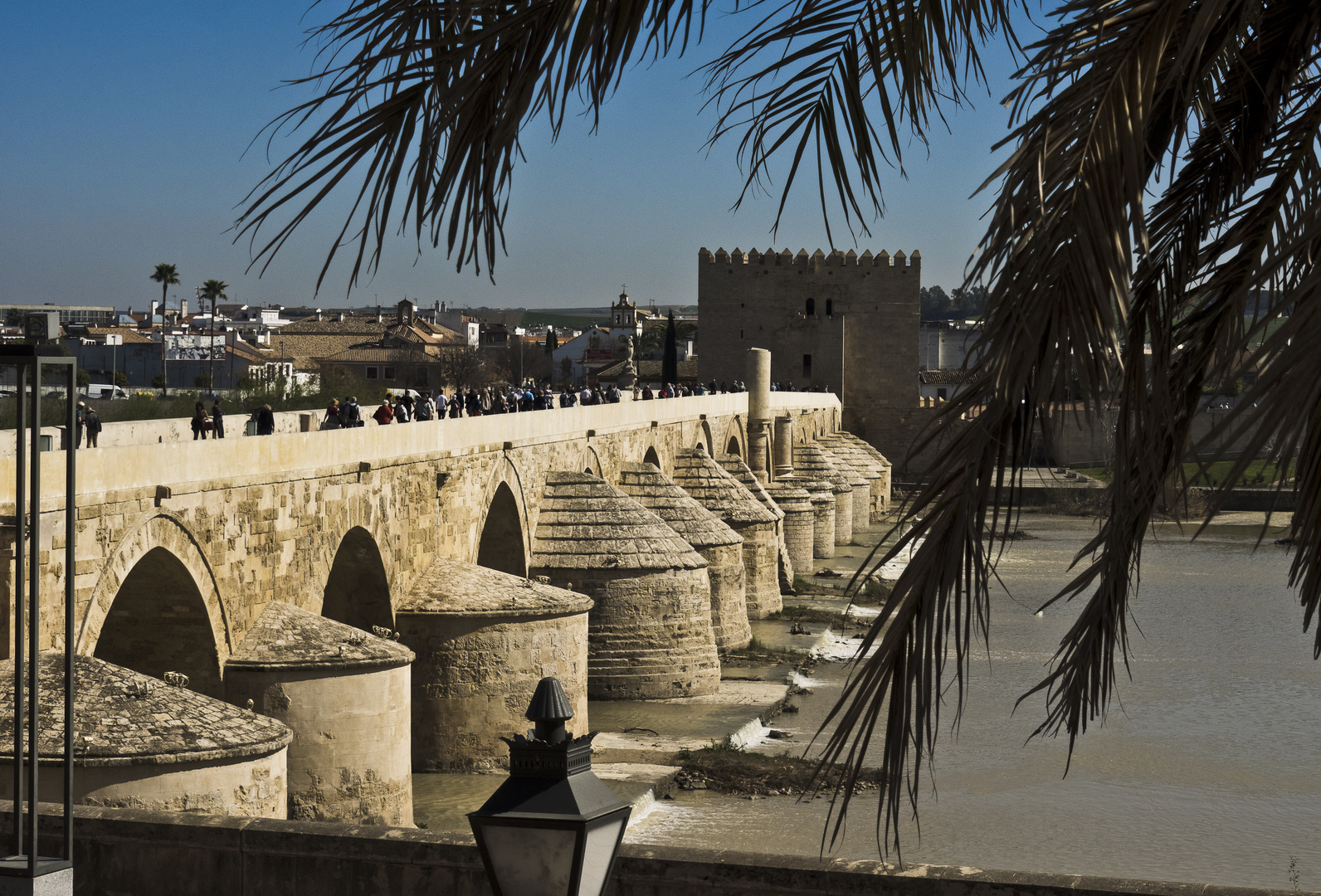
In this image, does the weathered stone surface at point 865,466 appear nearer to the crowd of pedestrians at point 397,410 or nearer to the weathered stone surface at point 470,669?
the crowd of pedestrians at point 397,410

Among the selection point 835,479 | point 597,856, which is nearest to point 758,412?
point 835,479

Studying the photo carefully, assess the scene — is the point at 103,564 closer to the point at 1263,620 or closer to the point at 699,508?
the point at 699,508

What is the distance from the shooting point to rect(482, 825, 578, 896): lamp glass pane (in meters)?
2.78

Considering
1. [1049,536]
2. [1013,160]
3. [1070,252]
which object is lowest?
[1049,536]

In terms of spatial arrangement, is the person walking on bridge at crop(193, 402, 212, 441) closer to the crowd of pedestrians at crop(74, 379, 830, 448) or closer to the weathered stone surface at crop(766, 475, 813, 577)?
the crowd of pedestrians at crop(74, 379, 830, 448)

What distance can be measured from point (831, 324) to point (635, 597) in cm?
3285

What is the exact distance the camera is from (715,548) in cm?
1975

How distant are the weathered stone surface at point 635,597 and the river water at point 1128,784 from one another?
1497mm

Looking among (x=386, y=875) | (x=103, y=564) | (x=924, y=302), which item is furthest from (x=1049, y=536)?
(x=924, y=302)

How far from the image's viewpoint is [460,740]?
13312 millimetres

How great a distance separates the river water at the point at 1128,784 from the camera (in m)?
11.5

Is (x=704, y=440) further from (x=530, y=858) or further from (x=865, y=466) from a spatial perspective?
(x=530, y=858)

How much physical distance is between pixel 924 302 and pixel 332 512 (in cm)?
12404

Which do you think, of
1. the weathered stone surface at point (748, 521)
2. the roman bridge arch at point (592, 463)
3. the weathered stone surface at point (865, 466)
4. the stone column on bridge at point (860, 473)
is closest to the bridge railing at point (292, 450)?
the roman bridge arch at point (592, 463)
